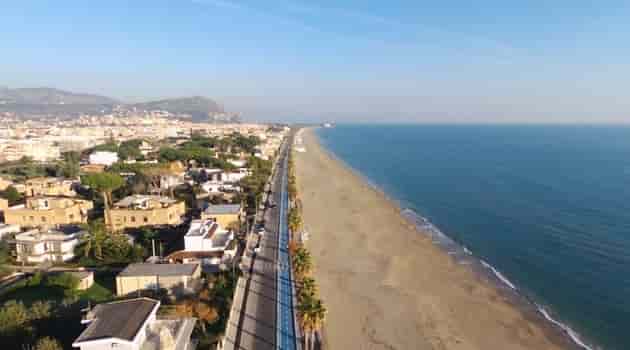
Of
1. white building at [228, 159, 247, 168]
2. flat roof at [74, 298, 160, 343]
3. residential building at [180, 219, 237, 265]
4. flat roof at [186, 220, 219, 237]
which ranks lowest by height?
residential building at [180, 219, 237, 265]

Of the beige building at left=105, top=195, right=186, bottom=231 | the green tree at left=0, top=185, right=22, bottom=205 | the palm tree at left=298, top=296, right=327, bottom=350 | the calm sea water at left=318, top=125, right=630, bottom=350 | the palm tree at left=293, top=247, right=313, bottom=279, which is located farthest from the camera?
the green tree at left=0, top=185, right=22, bottom=205

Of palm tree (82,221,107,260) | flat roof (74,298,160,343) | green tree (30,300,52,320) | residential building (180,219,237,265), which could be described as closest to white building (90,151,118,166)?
palm tree (82,221,107,260)

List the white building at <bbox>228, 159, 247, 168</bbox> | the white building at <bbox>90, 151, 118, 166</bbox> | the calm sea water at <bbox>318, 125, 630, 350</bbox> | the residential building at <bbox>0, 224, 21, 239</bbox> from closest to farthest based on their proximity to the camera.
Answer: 1. the calm sea water at <bbox>318, 125, 630, 350</bbox>
2. the residential building at <bbox>0, 224, 21, 239</bbox>
3. the white building at <bbox>228, 159, 247, 168</bbox>
4. the white building at <bbox>90, 151, 118, 166</bbox>

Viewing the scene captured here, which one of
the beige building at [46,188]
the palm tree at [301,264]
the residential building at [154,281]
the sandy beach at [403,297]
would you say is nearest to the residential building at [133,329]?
the residential building at [154,281]

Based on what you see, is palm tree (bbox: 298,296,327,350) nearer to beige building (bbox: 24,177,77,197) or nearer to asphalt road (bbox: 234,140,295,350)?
asphalt road (bbox: 234,140,295,350)

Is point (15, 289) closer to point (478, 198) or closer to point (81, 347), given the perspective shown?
point (81, 347)

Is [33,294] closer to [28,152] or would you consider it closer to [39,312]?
[39,312]

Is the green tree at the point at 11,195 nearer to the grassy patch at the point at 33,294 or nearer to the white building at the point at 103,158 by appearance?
the grassy patch at the point at 33,294

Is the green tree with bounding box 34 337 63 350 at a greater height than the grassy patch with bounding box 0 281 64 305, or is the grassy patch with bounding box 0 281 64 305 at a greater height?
the green tree with bounding box 34 337 63 350
